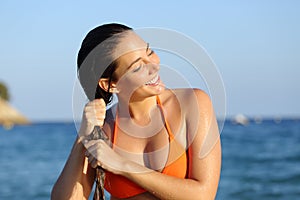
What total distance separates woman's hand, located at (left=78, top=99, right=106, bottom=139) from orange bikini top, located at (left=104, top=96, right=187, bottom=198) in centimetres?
14

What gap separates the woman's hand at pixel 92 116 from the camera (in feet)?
9.48

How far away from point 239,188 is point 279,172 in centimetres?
332

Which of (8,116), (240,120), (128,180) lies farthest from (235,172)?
(8,116)

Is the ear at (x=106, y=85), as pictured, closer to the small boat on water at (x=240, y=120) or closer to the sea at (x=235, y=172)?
the sea at (x=235, y=172)

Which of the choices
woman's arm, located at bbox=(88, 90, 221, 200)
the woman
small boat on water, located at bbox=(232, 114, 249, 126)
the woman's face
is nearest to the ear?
the woman

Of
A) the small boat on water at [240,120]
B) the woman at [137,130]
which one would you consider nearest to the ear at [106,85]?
the woman at [137,130]

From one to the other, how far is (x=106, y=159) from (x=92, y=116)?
0.25 meters

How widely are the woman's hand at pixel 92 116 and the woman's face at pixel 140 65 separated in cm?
20

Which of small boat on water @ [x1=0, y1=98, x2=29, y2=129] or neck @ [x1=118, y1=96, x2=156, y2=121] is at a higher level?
neck @ [x1=118, y1=96, x2=156, y2=121]

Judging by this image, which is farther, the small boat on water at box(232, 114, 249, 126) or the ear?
the small boat on water at box(232, 114, 249, 126)

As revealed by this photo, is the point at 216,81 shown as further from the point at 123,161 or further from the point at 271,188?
the point at 271,188

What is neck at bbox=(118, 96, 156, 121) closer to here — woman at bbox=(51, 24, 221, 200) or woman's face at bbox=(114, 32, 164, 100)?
woman at bbox=(51, 24, 221, 200)

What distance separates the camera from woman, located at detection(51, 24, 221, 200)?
9.02 ft

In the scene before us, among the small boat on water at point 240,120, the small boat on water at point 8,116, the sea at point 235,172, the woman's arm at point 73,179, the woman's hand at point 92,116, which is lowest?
the small boat on water at point 8,116
